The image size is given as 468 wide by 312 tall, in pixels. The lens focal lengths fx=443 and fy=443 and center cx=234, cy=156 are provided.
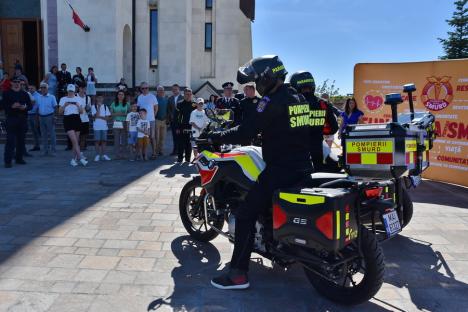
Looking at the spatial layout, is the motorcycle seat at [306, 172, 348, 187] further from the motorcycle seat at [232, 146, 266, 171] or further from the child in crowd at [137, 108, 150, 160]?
the child in crowd at [137, 108, 150, 160]

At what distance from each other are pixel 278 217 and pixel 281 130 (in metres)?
0.69

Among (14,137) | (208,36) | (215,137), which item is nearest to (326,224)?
(215,137)

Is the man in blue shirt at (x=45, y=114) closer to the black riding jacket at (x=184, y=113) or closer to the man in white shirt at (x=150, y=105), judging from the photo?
the man in white shirt at (x=150, y=105)

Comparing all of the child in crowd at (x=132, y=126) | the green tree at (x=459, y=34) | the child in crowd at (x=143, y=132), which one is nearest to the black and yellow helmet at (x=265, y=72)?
the child in crowd at (x=143, y=132)

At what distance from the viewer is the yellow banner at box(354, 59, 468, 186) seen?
25.6ft

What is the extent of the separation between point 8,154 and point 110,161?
225 centimetres

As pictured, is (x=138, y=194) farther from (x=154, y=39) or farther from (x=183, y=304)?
(x=154, y=39)

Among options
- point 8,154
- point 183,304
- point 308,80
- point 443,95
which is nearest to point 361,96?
point 443,95

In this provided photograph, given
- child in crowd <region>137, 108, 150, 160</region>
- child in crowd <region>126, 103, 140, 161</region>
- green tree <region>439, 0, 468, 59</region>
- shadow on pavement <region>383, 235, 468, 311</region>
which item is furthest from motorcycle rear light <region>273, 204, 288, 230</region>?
green tree <region>439, 0, 468, 59</region>

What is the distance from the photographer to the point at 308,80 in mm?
5047

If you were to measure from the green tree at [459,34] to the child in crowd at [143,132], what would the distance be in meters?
33.6

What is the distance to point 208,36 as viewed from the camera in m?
23.6

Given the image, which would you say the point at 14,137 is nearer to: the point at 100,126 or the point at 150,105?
the point at 100,126

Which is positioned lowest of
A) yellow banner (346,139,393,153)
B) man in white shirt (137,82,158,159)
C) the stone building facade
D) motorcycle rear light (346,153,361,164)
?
motorcycle rear light (346,153,361,164)
